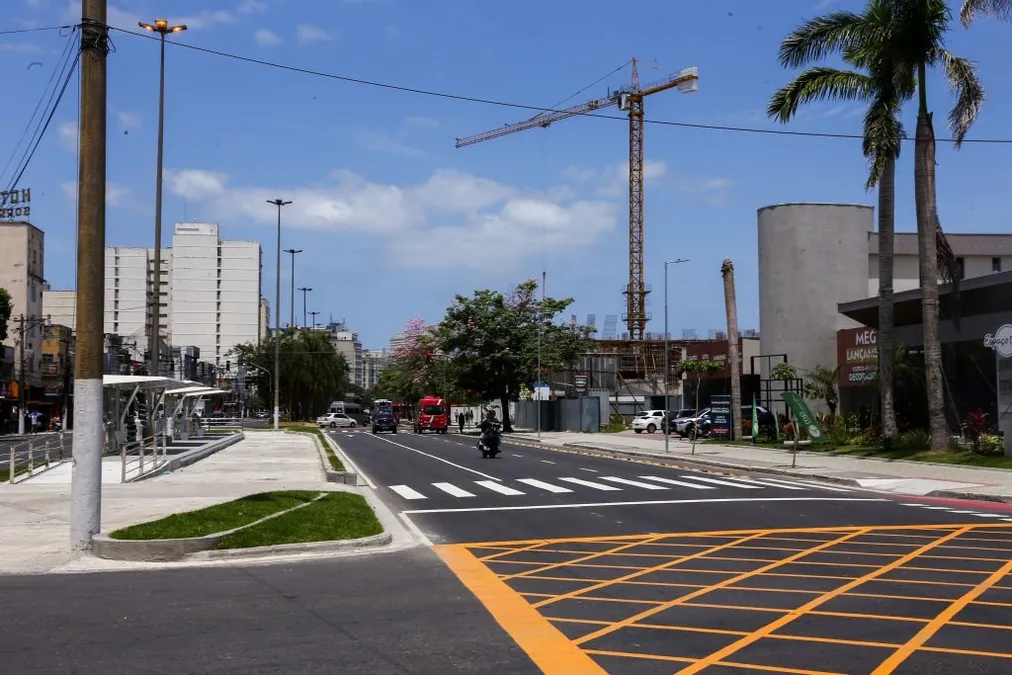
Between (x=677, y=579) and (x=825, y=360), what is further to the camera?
(x=825, y=360)

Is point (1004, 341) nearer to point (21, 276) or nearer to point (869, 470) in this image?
point (869, 470)

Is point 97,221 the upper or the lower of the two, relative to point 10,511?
upper

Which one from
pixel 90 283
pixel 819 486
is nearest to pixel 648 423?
pixel 819 486

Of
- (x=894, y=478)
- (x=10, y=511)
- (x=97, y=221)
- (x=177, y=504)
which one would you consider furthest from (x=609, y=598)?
(x=894, y=478)

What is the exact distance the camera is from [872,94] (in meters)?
32.3

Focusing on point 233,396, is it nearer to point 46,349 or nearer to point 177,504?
point 46,349

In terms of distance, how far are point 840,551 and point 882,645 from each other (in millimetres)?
5109

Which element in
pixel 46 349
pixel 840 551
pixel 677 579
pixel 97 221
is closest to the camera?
pixel 677 579

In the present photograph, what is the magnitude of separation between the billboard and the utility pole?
33766mm

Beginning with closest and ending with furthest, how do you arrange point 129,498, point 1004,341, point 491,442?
point 129,498 < point 1004,341 < point 491,442

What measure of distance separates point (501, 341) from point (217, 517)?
49987 mm

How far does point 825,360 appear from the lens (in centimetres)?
5016

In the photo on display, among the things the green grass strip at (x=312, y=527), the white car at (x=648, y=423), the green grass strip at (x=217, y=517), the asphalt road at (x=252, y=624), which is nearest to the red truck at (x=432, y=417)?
the white car at (x=648, y=423)

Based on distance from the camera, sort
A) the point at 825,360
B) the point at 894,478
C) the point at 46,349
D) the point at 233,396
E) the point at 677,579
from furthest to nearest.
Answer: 1. the point at 233,396
2. the point at 46,349
3. the point at 825,360
4. the point at 894,478
5. the point at 677,579
